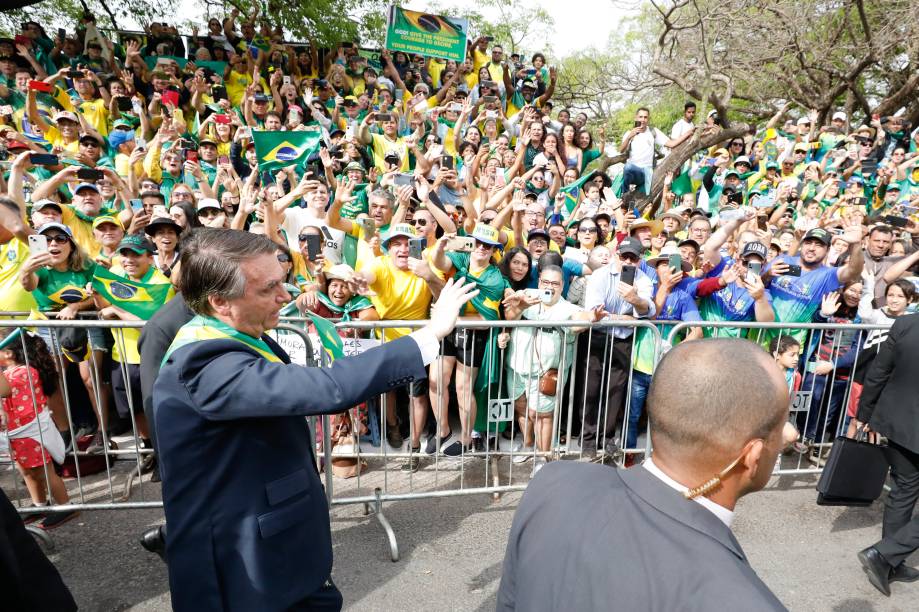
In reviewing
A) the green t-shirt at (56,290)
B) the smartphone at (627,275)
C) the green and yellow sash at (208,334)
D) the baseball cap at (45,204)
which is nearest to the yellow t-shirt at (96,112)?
the baseball cap at (45,204)

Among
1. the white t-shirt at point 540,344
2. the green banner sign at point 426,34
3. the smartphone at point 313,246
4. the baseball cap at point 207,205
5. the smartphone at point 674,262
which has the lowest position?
the white t-shirt at point 540,344

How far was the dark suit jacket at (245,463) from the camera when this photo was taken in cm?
152

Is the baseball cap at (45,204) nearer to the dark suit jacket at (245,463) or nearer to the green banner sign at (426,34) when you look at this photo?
the dark suit jacket at (245,463)

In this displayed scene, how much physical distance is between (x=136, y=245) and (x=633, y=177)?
970cm

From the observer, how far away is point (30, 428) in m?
3.60

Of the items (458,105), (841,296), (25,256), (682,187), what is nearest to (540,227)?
(841,296)

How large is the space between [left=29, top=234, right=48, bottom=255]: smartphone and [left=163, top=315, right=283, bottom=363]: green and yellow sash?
10.8 ft

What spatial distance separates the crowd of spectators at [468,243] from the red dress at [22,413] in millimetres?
320

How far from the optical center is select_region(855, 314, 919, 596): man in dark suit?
3254mm

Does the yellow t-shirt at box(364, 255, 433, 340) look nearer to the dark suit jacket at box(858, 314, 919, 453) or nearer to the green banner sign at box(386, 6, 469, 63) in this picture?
the dark suit jacket at box(858, 314, 919, 453)

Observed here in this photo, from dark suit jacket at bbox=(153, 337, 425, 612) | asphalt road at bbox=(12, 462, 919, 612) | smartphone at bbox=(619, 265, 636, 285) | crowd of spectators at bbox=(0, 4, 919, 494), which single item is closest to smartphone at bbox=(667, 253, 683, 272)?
crowd of spectators at bbox=(0, 4, 919, 494)

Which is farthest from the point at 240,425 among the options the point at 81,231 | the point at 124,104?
the point at 124,104

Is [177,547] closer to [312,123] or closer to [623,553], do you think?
[623,553]

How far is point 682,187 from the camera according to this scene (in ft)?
35.6
